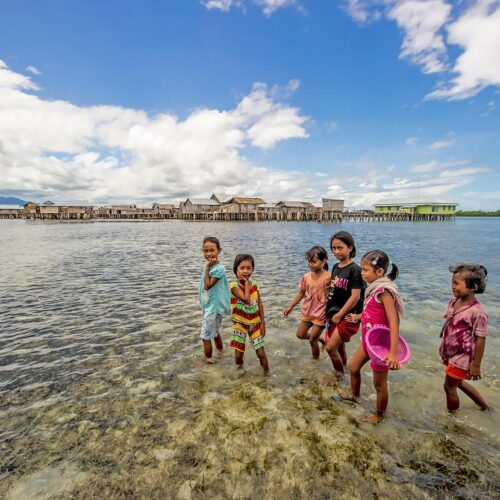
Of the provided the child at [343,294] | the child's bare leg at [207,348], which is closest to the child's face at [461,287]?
the child at [343,294]

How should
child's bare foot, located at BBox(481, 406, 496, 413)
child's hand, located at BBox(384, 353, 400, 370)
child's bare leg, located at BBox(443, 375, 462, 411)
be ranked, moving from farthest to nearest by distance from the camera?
child's bare foot, located at BBox(481, 406, 496, 413) → child's bare leg, located at BBox(443, 375, 462, 411) → child's hand, located at BBox(384, 353, 400, 370)

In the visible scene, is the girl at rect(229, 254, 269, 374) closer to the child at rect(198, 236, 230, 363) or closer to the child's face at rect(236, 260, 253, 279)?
the child's face at rect(236, 260, 253, 279)

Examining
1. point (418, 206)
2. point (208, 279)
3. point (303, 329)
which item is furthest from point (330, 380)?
point (418, 206)

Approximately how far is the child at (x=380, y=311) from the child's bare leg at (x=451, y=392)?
2.58ft

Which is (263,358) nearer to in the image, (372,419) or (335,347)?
(335,347)

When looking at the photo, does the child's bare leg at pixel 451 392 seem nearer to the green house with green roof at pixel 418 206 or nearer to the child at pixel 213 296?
the child at pixel 213 296

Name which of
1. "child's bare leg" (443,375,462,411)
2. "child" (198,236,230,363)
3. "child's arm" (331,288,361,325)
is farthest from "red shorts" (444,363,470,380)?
"child" (198,236,230,363)

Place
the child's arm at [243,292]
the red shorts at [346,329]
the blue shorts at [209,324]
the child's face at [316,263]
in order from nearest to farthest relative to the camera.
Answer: the red shorts at [346,329], the child's arm at [243,292], the child's face at [316,263], the blue shorts at [209,324]

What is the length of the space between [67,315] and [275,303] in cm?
567

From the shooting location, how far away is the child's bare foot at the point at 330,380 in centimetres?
451

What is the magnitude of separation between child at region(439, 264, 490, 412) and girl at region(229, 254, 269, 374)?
2.31 meters

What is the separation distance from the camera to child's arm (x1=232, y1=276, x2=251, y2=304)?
4.27 metres

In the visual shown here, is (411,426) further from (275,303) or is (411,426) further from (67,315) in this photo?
(67,315)

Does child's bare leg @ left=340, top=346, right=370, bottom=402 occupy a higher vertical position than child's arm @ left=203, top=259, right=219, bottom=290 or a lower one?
lower
